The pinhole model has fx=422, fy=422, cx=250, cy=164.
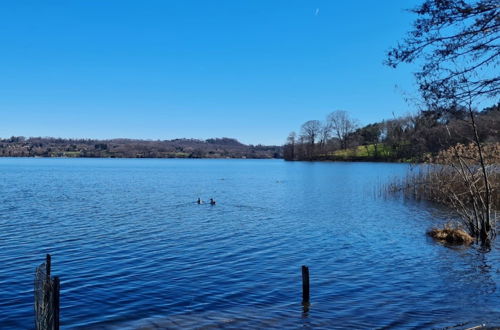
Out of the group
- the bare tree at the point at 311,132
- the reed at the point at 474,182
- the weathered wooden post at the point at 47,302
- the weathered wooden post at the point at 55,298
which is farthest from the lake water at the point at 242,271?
the bare tree at the point at 311,132

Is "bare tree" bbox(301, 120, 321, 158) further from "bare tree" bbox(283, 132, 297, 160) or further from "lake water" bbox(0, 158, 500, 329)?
"lake water" bbox(0, 158, 500, 329)

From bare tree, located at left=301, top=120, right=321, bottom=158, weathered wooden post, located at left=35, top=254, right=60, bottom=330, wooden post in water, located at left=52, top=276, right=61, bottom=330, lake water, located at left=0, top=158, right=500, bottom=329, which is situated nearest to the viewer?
wooden post in water, located at left=52, top=276, right=61, bottom=330

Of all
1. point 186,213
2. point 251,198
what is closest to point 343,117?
point 251,198

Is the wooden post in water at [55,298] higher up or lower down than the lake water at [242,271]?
higher up

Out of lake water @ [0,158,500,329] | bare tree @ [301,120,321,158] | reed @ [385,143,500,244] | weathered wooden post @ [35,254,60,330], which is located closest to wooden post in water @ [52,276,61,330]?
weathered wooden post @ [35,254,60,330]

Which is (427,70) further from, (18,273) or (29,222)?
(29,222)

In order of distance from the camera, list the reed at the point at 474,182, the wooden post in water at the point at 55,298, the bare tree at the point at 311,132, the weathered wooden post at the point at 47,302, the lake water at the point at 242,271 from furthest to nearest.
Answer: the bare tree at the point at 311,132, the reed at the point at 474,182, the lake water at the point at 242,271, the weathered wooden post at the point at 47,302, the wooden post in water at the point at 55,298

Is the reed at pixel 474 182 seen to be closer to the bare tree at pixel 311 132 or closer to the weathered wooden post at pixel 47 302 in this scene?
the weathered wooden post at pixel 47 302

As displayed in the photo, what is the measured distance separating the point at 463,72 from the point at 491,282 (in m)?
9.45

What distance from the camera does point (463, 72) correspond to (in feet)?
27.5

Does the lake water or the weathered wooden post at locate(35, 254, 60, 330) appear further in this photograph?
the lake water

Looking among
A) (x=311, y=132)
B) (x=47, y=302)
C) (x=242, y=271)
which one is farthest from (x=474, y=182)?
(x=311, y=132)

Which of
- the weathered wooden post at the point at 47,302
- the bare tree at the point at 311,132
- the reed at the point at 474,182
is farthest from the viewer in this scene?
the bare tree at the point at 311,132

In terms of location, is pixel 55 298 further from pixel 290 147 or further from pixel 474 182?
pixel 290 147
